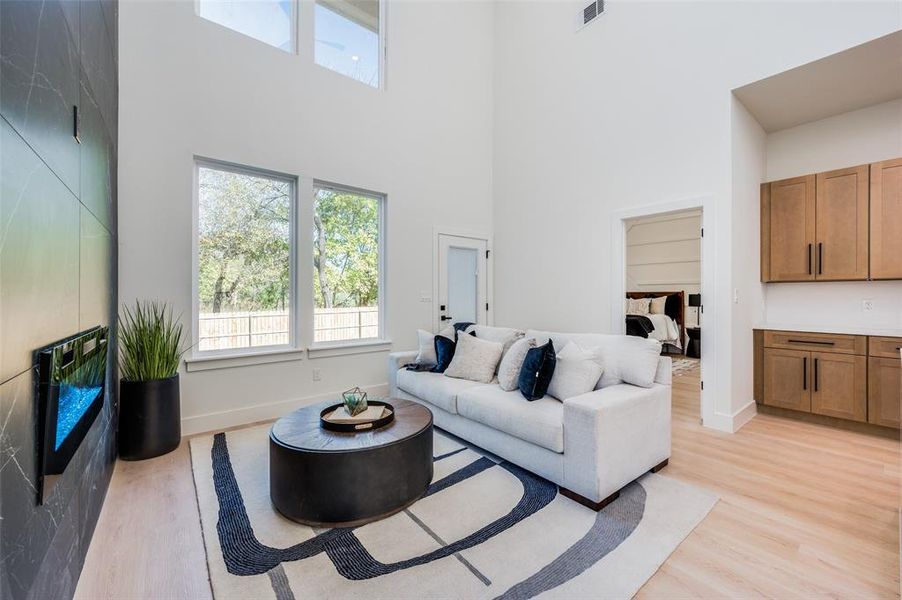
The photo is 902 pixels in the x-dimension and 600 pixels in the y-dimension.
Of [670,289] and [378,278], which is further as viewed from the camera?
[670,289]

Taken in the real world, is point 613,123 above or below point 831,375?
above

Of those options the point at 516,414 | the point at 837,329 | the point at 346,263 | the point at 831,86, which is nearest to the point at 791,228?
the point at 837,329

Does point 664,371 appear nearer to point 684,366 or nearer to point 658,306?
point 684,366

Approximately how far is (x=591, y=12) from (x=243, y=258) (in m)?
4.56

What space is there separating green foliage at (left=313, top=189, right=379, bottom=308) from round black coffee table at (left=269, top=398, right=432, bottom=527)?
2.22 m

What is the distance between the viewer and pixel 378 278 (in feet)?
14.9

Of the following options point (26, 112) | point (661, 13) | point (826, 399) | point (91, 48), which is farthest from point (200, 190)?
point (826, 399)

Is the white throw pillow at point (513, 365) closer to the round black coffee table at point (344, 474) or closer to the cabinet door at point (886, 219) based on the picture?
the round black coffee table at point (344, 474)

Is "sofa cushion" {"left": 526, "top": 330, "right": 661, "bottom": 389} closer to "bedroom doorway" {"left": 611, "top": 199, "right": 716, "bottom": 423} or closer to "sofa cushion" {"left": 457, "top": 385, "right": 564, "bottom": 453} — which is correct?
"sofa cushion" {"left": 457, "top": 385, "right": 564, "bottom": 453}

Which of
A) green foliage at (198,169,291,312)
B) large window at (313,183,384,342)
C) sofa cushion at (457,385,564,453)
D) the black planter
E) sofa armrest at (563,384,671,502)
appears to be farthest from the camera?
large window at (313,183,384,342)

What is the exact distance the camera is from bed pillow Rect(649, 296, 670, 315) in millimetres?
6844

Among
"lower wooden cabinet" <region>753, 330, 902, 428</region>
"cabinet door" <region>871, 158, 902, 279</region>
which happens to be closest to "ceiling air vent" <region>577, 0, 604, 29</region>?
"cabinet door" <region>871, 158, 902, 279</region>

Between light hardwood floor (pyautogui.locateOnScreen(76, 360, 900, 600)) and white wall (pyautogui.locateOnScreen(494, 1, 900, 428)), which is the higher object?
white wall (pyautogui.locateOnScreen(494, 1, 900, 428))

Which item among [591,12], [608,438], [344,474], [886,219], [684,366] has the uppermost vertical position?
[591,12]
